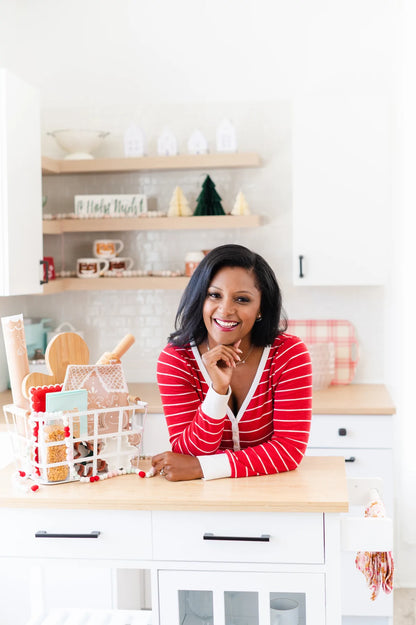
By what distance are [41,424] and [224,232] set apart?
2.27m

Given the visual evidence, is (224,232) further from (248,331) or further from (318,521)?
(318,521)

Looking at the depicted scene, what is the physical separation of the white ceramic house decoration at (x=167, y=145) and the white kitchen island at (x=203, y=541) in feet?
7.42

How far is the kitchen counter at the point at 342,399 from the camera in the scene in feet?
10.9

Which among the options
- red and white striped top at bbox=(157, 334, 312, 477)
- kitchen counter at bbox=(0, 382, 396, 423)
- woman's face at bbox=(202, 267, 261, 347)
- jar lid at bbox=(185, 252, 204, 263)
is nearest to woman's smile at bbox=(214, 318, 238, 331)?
woman's face at bbox=(202, 267, 261, 347)

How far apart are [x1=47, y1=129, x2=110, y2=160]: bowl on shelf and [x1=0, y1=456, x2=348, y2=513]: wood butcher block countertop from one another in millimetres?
2246

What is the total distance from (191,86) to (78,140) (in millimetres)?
600

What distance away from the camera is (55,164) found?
3.79m

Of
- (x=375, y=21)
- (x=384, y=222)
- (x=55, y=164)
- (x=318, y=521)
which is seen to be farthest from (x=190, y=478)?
(x=375, y=21)

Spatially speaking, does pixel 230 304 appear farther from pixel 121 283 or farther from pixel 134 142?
pixel 134 142

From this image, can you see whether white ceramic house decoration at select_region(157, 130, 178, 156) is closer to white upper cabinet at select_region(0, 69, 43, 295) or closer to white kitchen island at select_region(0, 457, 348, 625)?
white upper cabinet at select_region(0, 69, 43, 295)

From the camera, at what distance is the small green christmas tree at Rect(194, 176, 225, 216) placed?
3.77 meters

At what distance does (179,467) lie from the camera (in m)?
1.88

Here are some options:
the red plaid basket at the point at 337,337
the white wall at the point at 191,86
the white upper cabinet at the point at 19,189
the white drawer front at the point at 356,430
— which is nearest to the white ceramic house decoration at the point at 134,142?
the white wall at the point at 191,86

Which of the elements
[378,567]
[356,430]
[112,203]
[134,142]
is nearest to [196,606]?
[378,567]
